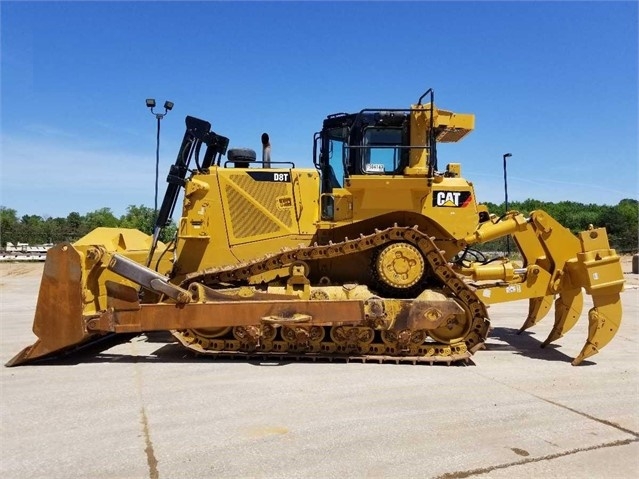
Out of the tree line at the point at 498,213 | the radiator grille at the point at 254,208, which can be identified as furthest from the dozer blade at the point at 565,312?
the tree line at the point at 498,213

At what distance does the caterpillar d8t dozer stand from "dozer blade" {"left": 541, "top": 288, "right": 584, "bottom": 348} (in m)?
0.03

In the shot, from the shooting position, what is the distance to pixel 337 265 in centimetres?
759

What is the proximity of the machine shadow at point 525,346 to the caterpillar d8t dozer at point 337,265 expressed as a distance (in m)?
0.36

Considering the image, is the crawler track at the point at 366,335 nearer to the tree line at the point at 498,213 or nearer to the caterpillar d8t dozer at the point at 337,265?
the caterpillar d8t dozer at the point at 337,265

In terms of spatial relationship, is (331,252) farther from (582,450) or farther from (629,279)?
(629,279)

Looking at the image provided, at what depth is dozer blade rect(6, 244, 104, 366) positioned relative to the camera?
6.79 meters

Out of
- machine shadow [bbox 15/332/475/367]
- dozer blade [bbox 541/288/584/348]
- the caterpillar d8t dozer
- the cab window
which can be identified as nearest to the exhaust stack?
the caterpillar d8t dozer

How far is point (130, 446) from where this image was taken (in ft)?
13.9

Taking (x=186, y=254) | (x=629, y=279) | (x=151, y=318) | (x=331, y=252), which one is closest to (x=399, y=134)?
(x=331, y=252)

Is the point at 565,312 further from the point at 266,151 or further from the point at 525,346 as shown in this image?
the point at 266,151

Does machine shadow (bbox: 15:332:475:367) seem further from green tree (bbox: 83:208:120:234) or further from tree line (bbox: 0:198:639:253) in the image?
green tree (bbox: 83:208:120:234)

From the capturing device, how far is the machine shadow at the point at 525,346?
7.62 metres

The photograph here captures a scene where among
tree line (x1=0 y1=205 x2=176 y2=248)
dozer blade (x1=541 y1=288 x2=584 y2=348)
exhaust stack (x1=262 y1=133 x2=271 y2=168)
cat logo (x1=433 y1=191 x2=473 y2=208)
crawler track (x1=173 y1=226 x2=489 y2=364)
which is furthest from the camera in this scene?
tree line (x1=0 y1=205 x2=176 y2=248)

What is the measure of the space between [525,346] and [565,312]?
3.00ft
